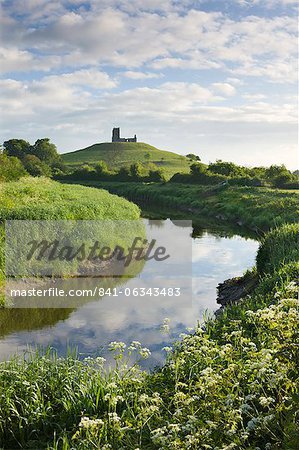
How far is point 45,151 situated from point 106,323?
3595 inches

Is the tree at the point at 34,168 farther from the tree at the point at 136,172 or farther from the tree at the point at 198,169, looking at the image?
the tree at the point at 198,169

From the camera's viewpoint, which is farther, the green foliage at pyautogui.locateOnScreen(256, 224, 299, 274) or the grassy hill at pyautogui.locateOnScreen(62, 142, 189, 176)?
the grassy hill at pyautogui.locateOnScreen(62, 142, 189, 176)

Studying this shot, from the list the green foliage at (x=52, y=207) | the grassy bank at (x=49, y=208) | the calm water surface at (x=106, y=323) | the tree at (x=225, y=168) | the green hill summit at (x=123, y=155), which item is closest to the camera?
the calm water surface at (x=106, y=323)

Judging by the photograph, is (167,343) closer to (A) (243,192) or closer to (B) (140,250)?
(B) (140,250)

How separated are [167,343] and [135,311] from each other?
10.8 ft

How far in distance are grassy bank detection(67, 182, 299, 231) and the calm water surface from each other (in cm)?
1448

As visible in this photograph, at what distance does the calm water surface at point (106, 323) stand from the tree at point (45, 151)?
85.7 m

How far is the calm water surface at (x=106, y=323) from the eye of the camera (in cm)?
1288

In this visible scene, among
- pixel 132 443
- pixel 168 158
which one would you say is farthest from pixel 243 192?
pixel 168 158

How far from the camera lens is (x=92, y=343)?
12961mm

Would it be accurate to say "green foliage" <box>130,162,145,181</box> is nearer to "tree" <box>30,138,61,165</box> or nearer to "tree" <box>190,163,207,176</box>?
"tree" <box>190,163,207,176</box>

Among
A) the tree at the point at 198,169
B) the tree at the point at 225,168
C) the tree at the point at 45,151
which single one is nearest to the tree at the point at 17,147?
the tree at the point at 45,151

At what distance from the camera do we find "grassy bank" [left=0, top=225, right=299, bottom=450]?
15.7 feet

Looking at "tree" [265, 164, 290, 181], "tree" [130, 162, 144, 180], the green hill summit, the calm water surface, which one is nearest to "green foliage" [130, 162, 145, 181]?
"tree" [130, 162, 144, 180]
